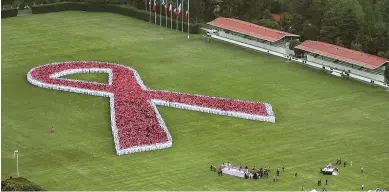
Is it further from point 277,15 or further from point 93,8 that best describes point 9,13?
point 277,15

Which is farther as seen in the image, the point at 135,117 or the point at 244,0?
the point at 244,0

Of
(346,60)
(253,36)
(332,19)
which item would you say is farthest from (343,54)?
(253,36)

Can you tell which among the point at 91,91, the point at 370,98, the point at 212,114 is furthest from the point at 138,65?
the point at 370,98

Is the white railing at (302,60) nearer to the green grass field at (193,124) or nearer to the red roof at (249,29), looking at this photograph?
the red roof at (249,29)

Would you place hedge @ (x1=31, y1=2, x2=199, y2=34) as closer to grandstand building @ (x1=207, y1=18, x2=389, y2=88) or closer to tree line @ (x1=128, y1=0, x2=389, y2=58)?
tree line @ (x1=128, y1=0, x2=389, y2=58)

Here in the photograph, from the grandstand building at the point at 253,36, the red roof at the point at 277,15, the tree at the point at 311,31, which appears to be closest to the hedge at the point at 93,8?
the grandstand building at the point at 253,36

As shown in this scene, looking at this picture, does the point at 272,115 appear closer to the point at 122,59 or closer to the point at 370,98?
the point at 370,98
